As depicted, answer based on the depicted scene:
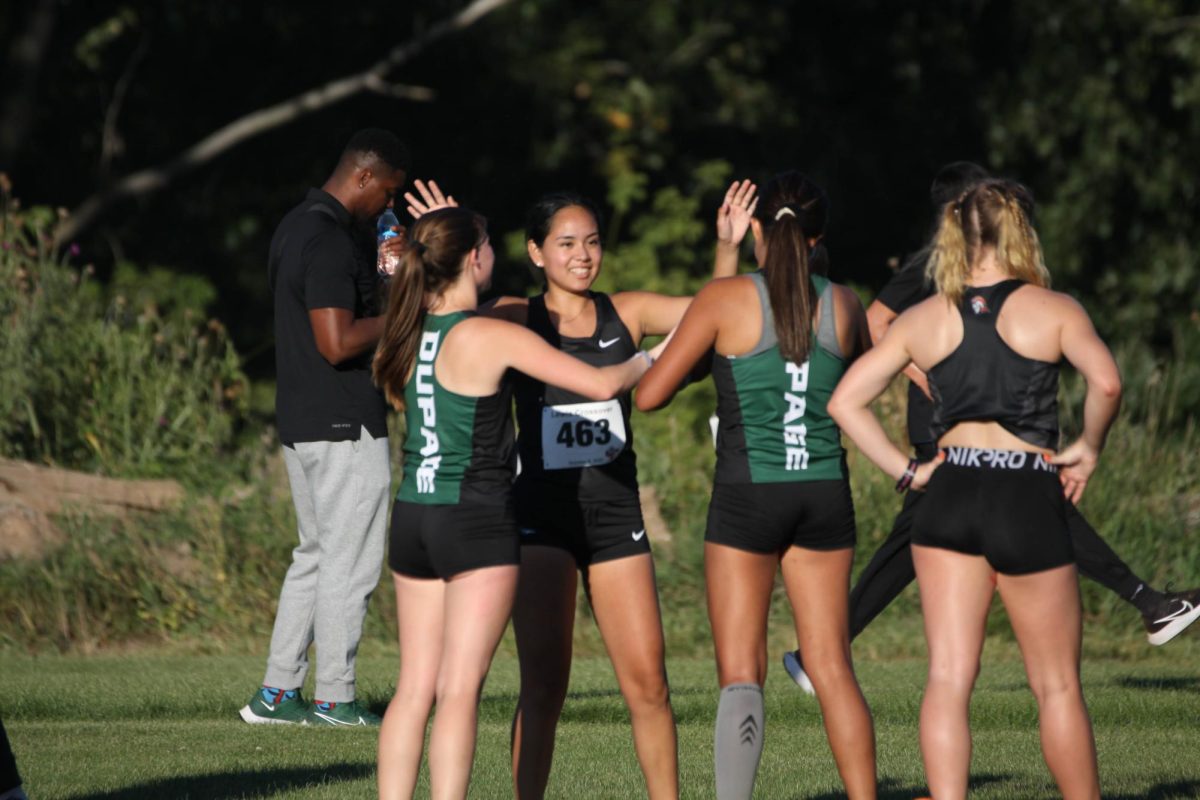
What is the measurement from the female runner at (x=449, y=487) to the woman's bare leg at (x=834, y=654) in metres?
0.80

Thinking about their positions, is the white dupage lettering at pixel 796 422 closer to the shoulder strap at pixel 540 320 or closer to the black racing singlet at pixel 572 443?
the black racing singlet at pixel 572 443

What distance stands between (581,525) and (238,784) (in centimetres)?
180

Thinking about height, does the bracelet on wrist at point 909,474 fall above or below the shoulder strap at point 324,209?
below

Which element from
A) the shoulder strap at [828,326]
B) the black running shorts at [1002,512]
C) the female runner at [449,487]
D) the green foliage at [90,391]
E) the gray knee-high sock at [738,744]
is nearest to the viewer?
the black running shorts at [1002,512]

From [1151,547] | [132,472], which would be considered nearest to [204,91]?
[132,472]

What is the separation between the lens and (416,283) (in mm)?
5379

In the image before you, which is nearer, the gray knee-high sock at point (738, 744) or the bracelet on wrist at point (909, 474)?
the bracelet on wrist at point (909, 474)

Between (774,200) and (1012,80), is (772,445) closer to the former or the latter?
(774,200)

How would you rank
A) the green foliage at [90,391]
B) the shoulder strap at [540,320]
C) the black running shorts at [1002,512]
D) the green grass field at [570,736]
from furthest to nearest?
1. the green foliage at [90,391]
2. the green grass field at [570,736]
3. the shoulder strap at [540,320]
4. the black running shorts at [1002,512]

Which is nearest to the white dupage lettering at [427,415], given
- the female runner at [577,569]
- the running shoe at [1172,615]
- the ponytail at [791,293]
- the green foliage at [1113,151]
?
the female runner at [577,569]

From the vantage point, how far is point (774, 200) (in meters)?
5.69

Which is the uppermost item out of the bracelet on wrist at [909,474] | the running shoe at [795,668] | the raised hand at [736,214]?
the raised hand at [736,214]

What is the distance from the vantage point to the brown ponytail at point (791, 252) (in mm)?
5523

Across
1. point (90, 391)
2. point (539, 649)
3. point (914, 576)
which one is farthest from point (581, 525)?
point (90, 391)
